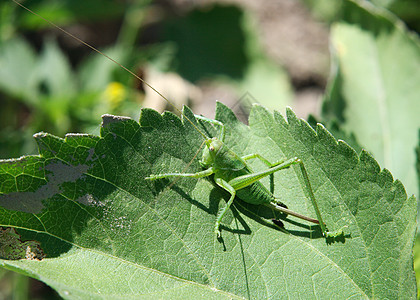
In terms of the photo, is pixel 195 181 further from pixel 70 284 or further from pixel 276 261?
pixel 70 284

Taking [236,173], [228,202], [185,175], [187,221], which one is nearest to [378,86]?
[236,173]

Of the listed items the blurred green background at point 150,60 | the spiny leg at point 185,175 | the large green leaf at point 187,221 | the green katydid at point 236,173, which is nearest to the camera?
the large green leaf at point 187,221

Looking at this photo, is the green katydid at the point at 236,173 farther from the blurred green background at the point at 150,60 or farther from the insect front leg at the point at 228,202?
the blurred green background at the point at 150,60

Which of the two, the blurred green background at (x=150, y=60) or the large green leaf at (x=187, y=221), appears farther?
the blurred green background at (x=150, y=60)

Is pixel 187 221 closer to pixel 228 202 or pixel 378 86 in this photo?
pixel 228 202

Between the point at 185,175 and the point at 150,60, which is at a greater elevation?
the point at 150,60

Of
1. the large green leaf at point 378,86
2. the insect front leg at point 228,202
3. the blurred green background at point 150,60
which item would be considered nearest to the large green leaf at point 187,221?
the insect front leg at point 228,202

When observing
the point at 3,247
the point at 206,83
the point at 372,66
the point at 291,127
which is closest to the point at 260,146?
the point at 291,127

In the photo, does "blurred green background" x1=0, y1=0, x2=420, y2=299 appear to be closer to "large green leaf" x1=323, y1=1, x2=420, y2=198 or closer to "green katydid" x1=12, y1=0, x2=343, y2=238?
"green katydid" x1=12, y1=0, x2=343, y2=238
